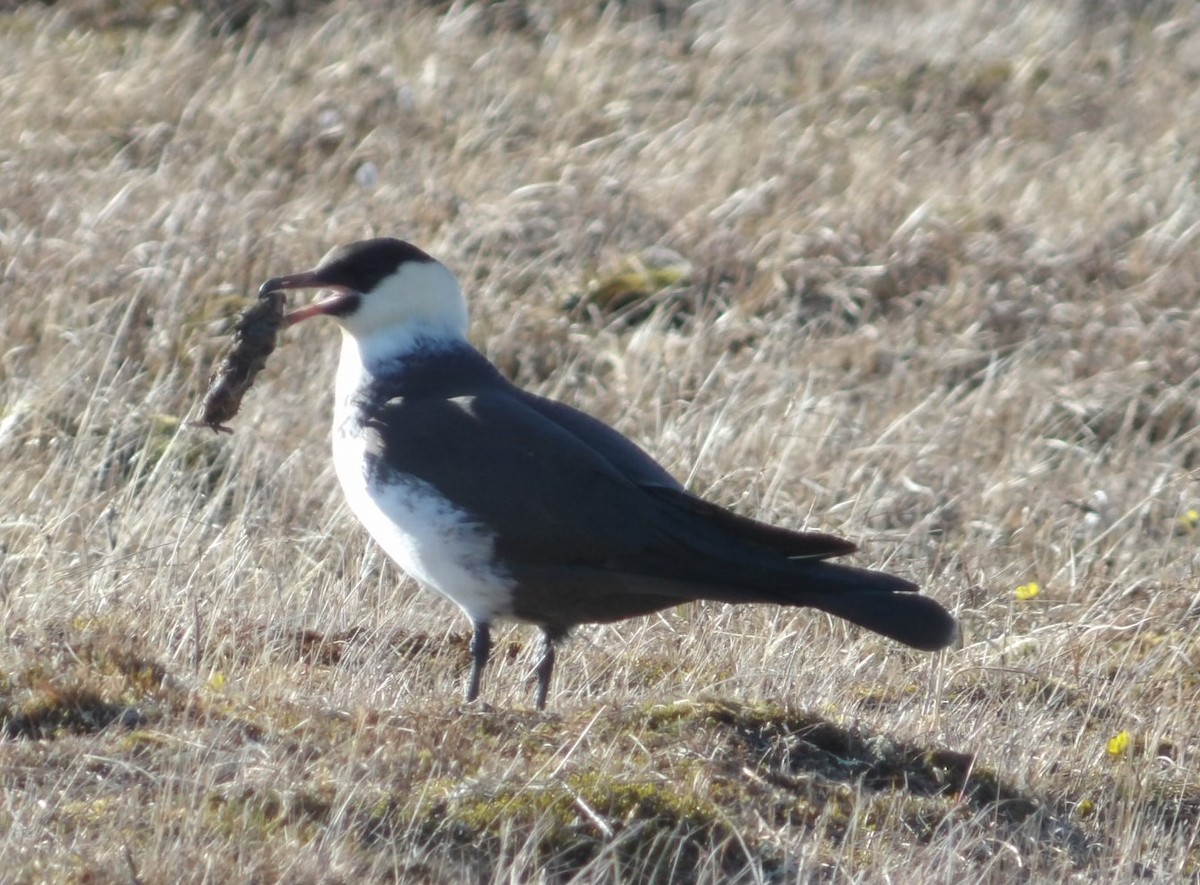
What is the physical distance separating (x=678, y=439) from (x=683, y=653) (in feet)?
6.38

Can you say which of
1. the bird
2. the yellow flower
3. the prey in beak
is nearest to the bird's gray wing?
the bird

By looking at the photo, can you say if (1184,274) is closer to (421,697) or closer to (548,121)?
(548,121)

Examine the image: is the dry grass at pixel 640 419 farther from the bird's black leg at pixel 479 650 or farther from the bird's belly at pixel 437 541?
the bird's belly at pixel 437 541

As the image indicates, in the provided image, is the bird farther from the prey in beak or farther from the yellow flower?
the yellow flower

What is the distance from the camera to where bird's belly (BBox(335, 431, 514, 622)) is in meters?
4.50

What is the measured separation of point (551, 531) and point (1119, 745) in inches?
57.4

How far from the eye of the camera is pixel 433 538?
14.8 ft

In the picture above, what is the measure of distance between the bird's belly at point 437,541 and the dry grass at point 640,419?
26 cm

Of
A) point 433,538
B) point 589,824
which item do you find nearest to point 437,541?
point 433,538

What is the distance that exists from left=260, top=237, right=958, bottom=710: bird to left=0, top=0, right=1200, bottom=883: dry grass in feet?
0.85

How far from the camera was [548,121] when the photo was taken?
34.9 ft

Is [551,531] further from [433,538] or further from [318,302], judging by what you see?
[318,302]

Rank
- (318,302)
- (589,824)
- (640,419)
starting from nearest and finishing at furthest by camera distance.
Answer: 1. (589,824)
2. (318,302)
3. (640,419)

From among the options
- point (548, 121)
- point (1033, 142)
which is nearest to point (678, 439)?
point (548, 121)
